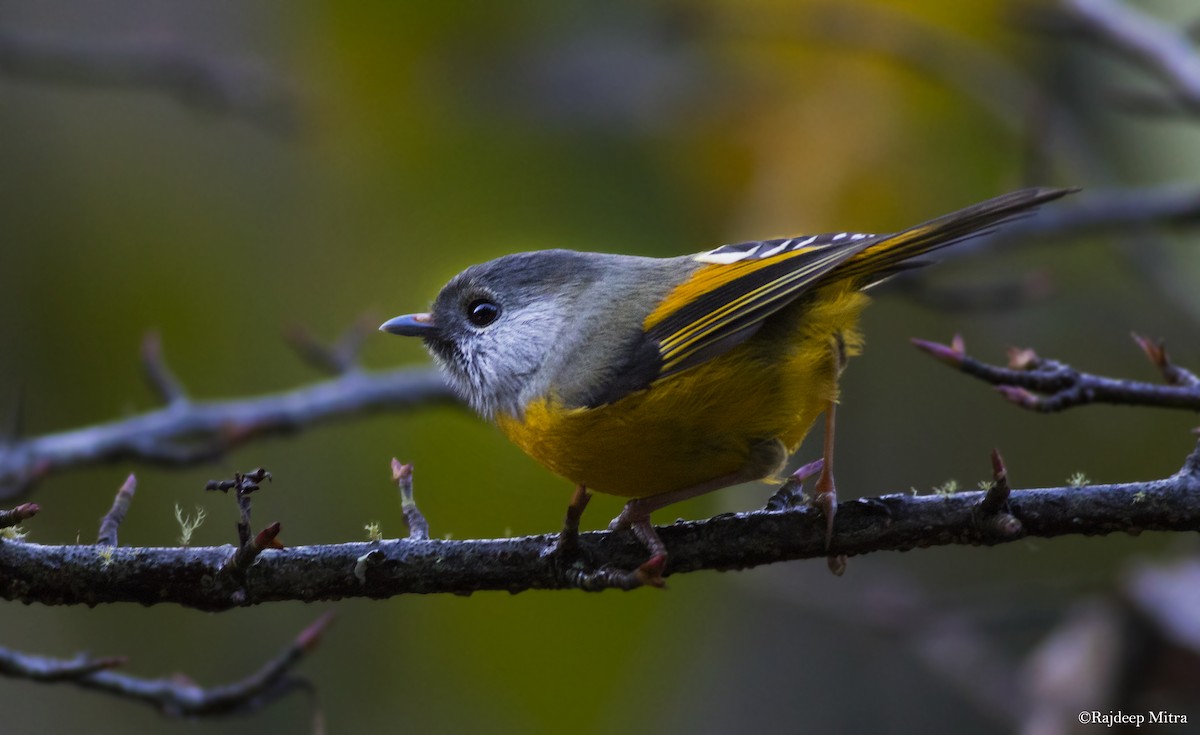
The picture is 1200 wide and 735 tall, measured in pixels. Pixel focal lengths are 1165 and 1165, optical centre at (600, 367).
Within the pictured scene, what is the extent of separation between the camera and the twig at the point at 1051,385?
8.94 feet

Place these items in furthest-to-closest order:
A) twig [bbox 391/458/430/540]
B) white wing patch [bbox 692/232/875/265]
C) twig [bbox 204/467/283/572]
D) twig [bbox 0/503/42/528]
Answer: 1. white wing patch [bbox 692/232/875/265]
2. twig [bbox 391/458/430/540]
3. twig [bbox 204/467/283/572]
4. twig [bbox 0/503/42/528]

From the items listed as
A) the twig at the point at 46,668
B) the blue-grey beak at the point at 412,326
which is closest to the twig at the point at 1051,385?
the blue-grey beak at the point at 412,326

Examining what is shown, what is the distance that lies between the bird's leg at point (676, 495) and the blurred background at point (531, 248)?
53.1 inches

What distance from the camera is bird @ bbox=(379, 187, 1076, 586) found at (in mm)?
2971

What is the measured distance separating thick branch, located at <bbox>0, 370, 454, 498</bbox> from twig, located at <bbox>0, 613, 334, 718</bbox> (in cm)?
98

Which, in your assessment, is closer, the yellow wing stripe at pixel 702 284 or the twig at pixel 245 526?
the twig at pixel 245 526

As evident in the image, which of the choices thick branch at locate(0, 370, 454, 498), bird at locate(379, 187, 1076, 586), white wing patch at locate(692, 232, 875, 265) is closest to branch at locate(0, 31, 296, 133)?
thick branch at locate(0, 370, 454, 498)

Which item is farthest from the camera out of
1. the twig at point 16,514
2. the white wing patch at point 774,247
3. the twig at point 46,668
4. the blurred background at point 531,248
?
the blurred background at point 531,248

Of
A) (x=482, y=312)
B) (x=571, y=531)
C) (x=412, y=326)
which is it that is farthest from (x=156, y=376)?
(x=571, y=531)

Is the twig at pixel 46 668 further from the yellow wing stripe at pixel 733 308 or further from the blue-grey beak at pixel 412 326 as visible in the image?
the yellow wing stripe at pixel 733 308

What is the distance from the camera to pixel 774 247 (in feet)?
11.5

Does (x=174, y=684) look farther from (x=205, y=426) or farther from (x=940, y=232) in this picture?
(x=940, y=232)

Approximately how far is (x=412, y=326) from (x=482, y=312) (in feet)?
0.78

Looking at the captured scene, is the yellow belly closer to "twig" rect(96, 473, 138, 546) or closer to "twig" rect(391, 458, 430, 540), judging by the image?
A: "twig" rect(391, 458, 430, 540)
